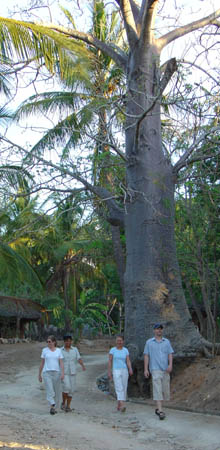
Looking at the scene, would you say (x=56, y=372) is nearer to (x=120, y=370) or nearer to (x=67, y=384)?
(x=67, y=384)

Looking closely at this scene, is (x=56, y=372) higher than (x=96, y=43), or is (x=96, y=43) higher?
(x=96, y=43)

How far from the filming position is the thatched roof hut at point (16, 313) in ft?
88.0

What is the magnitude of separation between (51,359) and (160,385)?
5.71ft

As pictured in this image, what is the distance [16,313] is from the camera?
26.9 metres

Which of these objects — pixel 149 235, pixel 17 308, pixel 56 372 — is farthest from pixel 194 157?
pixel 17 308

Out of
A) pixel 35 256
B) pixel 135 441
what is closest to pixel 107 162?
pixel 135 441

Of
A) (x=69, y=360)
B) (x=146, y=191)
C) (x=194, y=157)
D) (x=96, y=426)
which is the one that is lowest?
(x=96, y=426)

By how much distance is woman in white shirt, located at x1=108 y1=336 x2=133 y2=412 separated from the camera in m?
8.94

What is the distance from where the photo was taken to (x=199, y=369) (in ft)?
32.8

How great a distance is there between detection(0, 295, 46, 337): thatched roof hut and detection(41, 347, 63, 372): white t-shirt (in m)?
18.3

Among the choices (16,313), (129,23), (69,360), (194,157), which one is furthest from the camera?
(16,313)

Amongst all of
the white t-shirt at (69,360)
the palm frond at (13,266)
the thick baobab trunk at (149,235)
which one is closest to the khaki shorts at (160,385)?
the white t-shirt at (69,360)

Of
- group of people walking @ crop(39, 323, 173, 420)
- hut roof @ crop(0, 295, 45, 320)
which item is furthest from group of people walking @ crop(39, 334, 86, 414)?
hut roof @ crop(0, 295, 45, 320)

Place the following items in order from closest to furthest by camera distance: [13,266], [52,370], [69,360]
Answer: [52,370] < [69,360] < [13,266]
